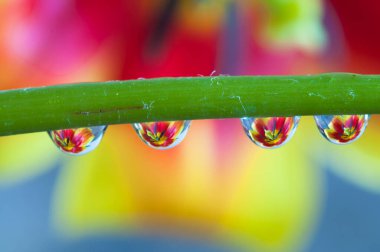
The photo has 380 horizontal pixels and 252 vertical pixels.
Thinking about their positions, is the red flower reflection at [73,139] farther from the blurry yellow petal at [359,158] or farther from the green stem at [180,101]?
the blurry yellow petal at [359,158]

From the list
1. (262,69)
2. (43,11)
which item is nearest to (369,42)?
(262,69)

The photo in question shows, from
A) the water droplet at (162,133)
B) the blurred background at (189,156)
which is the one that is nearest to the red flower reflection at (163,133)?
the water droplet at (162,133)

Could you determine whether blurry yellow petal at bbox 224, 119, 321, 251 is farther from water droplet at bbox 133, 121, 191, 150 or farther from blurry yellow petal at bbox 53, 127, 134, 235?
water droplet at bbox 133, 121, 191, 150

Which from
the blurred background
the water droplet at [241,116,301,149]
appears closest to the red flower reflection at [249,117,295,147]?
the water droplet at [241,116,301,149]

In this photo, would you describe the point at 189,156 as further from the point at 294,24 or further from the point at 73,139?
the point at 73,139

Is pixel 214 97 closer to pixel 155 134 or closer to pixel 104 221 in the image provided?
pixel 155 134

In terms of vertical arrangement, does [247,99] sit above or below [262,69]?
below
